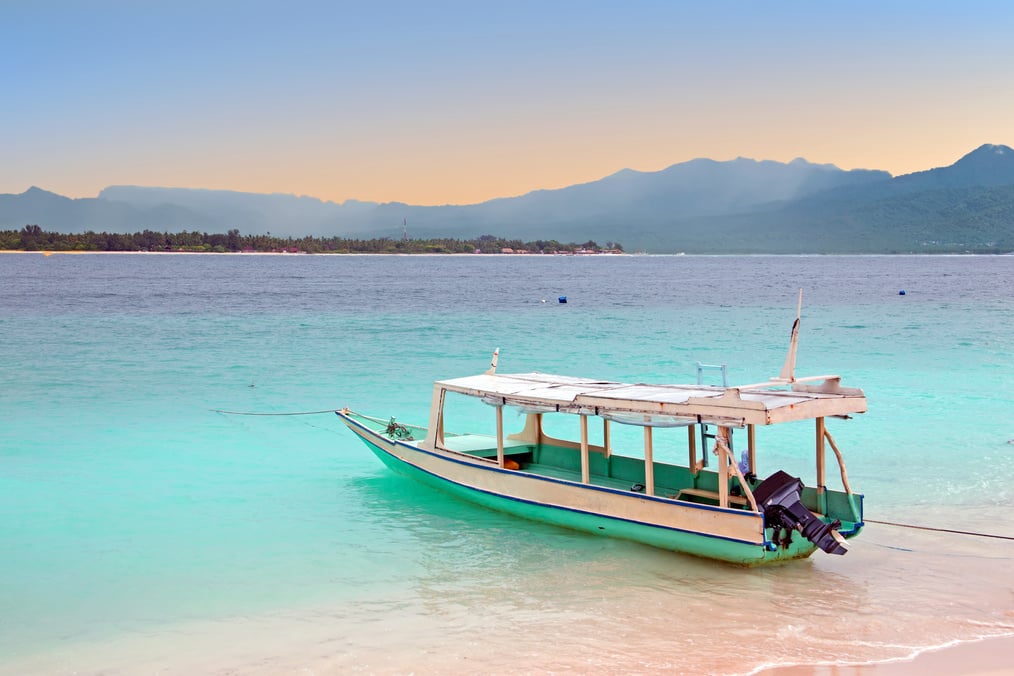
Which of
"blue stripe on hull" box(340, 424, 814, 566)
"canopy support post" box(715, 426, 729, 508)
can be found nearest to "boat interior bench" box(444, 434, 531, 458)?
"blue stripe on hull" box(340, 424, 814, 566)

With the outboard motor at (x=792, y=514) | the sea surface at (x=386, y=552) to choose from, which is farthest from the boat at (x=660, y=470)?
the sea surface at (x=386, y=552)

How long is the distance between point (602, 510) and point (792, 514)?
96.6 inches

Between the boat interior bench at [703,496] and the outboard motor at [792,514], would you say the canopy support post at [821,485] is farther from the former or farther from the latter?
the boat interior bench at [703,496]

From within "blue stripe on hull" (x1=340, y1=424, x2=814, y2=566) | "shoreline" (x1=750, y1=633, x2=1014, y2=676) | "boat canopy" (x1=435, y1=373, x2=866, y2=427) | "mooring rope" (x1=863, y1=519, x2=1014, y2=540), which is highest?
"boat canopy" (x1=435, y1=373, x2=866, y2=427)

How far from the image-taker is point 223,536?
13414mm

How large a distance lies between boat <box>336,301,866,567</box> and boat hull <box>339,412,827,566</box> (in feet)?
0.05

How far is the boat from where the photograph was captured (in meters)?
10.8

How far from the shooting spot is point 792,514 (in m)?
10.7

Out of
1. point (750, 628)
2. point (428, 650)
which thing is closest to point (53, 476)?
point (428, 650)

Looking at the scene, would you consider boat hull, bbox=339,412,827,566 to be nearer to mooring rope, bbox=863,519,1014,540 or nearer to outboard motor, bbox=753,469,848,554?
outboard motor, bbox=753,469,848,554

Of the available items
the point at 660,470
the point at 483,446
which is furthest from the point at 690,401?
the point at 483,446

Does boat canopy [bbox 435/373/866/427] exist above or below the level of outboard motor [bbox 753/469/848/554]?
above

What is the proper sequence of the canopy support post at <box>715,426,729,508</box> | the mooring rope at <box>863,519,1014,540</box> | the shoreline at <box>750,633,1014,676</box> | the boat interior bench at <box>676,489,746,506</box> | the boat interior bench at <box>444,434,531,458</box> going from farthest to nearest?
the boat interior bench at <box>444,434,531,458</box>
the mooring rope at <box>863,519,1014,540</box>
the boat interior bench at <box>676,489,746,506</box>
the canopy support post at <box>715,426,729,508</box>
the shoreline at <box>750,633,1014,676</box>

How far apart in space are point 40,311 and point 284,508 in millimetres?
51651
